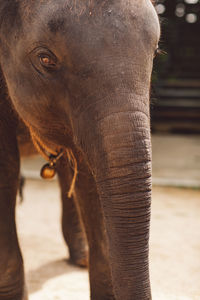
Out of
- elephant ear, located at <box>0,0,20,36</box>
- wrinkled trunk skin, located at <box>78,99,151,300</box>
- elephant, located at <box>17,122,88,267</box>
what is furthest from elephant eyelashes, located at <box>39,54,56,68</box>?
elephant, located at <box>17,122,88,267</box>

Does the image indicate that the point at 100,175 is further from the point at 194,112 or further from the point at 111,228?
the point at 194,112

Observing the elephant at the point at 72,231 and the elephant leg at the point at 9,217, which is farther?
the elephant at the point at 72,231

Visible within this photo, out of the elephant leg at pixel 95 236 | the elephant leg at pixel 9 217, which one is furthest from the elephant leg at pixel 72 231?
the elephant leg at pixel 9 217

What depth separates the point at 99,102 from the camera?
2070 millimetres

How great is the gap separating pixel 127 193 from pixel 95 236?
3.80 ft

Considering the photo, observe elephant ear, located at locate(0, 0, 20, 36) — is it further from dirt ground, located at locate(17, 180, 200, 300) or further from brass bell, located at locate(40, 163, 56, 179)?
dirt ground, located at locate(17, 180, 200, 300)

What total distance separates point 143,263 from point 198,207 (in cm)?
368

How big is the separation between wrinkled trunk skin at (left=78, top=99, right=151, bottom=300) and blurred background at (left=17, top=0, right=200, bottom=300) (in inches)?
36.1

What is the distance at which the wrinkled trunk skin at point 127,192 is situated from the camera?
1989mm

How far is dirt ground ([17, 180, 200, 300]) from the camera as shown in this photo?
3.65 meters

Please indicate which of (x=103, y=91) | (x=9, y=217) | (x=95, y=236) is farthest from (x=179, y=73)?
(x=103, y=91)

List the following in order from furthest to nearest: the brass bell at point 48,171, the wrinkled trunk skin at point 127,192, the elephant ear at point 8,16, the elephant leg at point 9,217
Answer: the brass bell at point 48,171 → the elephant leg at point 9,217 → the elephant ear at point 8,16 → the wrinkled trunk skin at point 127,192

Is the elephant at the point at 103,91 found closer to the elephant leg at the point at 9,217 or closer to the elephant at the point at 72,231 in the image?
the elephant leg at the point at 9,217

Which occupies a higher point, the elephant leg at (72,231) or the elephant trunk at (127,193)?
the elephant trunk at (127,193)
